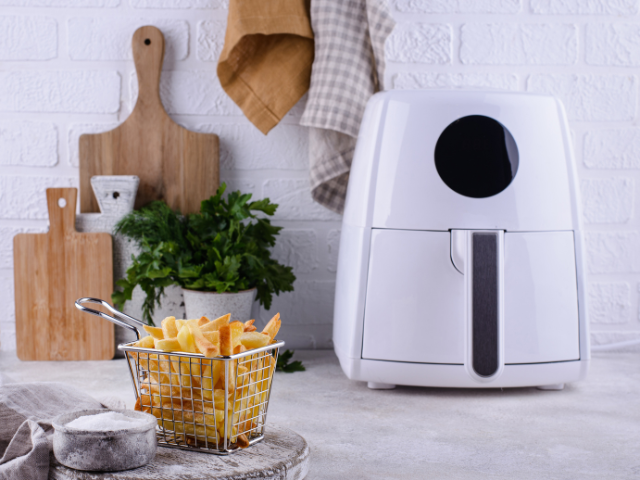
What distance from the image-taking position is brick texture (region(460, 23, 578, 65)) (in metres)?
1.07

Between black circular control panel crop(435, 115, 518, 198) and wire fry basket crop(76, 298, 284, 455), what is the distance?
38 centimetres

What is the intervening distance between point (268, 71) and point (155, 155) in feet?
0.83

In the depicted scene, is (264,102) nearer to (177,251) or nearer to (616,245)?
(177,251)

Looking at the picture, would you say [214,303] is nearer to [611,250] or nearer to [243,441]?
[243,441]

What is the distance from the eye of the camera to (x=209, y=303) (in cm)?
87

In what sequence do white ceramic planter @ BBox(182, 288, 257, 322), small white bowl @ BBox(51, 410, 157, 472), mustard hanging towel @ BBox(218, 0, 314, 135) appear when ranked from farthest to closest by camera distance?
mustard hanging towel @ BBox(218, 0, 314, 135)
white ceramic planter @ BBox(182, 288, 257, 322)
small white bowl @ BBox(51, 410, 157, 472)

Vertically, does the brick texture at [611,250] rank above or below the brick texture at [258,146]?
below

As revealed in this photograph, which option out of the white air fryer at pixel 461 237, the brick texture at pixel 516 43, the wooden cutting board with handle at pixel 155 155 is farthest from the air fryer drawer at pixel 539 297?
the wooden cutting board with handle at pixel 155 155

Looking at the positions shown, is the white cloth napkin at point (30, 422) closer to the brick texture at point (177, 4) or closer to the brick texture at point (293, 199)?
the brick texture at point (293, 199)

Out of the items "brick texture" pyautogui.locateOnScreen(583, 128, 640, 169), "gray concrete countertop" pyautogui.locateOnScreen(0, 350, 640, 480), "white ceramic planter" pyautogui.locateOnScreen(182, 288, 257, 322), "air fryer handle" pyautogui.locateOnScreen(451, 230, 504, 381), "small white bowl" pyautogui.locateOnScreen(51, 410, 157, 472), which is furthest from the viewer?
"brick texture" pyautogui.locateOnScreen(583, 128, 640, 169)

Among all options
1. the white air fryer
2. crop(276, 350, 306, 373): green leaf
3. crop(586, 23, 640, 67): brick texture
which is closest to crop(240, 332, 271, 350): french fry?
the white air fryer

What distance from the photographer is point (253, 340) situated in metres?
0.51

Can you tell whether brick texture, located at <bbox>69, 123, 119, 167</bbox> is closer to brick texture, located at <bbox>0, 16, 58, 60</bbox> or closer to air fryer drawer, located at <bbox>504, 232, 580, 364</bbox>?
brick texture, located at <bbox>0, 16, 58, 60</bbox>

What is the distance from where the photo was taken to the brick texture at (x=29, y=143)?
1.04 m
